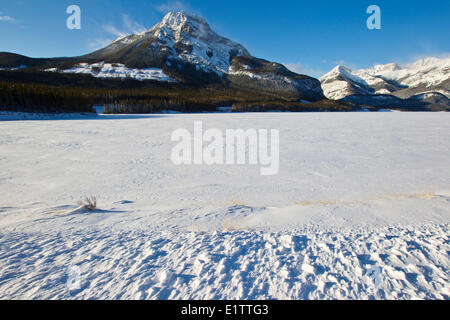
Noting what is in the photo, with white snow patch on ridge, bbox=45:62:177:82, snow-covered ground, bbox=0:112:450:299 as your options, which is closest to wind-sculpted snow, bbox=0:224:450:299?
snow-covered ground, bbox=0:112:450:299

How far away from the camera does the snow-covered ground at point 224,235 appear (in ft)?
8.54

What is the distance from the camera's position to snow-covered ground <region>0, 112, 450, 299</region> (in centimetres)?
260

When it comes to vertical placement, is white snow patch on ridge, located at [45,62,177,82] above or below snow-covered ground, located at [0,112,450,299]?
above

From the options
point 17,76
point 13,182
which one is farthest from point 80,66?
point 13,182

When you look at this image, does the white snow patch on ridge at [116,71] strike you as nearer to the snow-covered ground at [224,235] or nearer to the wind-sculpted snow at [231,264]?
the snow-covered ground at [224,235]

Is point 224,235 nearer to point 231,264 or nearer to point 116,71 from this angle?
point 231,264

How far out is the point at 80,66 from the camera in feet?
591

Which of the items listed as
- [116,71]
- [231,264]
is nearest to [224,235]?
[231,264]

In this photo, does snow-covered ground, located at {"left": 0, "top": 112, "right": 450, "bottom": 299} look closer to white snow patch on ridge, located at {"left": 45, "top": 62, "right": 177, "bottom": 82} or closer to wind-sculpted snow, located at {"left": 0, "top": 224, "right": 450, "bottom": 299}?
wind-sculpted snow, located at {"left": 0, "top": 224, "right": 450, "bottom": 299}

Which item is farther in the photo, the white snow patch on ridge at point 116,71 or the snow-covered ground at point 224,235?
the white snow patch on ridge at point 116,71

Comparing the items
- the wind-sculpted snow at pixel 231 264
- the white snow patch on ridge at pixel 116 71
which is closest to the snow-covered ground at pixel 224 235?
the wind-sculpted snow at pixel 231 264

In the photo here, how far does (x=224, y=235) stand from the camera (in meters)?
3.75

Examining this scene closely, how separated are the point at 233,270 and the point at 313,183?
17.8 ft
